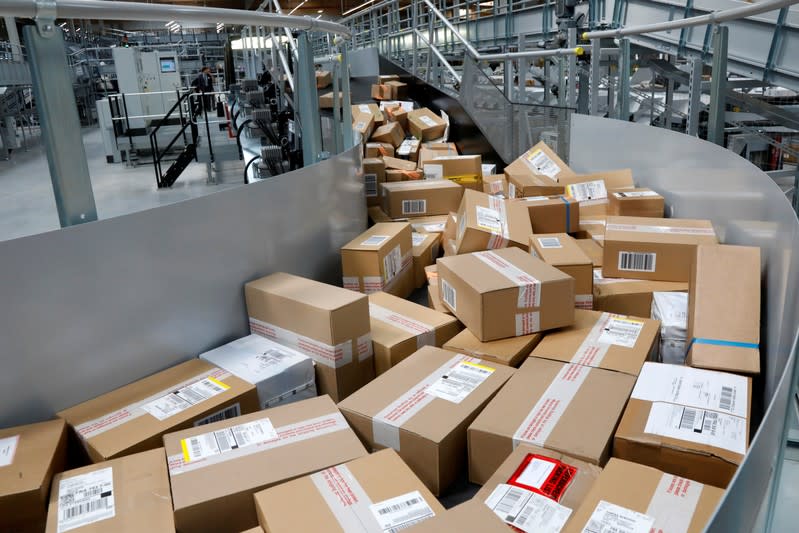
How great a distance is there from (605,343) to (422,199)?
190 centimetres

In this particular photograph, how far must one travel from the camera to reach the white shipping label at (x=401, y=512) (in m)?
1.19

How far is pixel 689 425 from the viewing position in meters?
1.44

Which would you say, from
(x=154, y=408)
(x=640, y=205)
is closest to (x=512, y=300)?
(x=154, y=408)

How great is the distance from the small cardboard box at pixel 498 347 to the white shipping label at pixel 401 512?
759mm

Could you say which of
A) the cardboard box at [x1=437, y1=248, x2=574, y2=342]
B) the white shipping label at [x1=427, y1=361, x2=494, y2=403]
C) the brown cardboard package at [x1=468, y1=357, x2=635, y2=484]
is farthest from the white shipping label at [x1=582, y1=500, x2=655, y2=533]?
the cardboard box at [x1=437, y1=248, x2=574, y2=342]

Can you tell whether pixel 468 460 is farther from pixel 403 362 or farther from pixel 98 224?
pixel 98 224

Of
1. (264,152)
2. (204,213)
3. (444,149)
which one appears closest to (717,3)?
(444,149)

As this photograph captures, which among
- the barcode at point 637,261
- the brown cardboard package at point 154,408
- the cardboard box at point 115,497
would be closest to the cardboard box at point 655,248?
the barcode at point 637,261

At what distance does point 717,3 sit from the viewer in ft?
15.0

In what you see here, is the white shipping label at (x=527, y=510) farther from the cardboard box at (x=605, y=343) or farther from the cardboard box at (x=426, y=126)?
the cardboard box at (x=426, y=126)

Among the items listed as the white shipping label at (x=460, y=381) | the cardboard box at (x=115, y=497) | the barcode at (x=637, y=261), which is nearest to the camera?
the cardboard box at (x=115, y=497)

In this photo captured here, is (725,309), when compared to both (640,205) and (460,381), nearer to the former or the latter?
(460,381)

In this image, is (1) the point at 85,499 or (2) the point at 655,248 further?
(2) the point at 655,248

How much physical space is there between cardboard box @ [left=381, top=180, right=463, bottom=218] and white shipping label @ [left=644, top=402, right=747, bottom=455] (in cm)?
230
